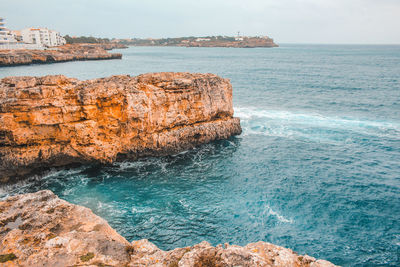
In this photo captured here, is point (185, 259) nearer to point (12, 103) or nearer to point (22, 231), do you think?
point (22, 231)

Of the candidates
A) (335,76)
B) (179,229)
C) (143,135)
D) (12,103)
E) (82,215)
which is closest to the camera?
(82,215)

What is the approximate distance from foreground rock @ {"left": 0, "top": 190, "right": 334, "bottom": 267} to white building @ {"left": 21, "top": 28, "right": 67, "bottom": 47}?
526 feet

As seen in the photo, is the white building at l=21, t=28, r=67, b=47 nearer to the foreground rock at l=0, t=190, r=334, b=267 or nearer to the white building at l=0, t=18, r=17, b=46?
the white building at l=0, t=18, r=17, b=46

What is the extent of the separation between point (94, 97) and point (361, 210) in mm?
25638

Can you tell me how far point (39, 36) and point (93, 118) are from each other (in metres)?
153

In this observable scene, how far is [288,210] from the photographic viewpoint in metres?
21.2

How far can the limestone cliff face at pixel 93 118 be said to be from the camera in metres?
24.7

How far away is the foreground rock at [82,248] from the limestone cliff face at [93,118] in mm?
11886

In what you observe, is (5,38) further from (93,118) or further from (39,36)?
(93,118)

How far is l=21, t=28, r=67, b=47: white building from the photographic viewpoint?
14400cm

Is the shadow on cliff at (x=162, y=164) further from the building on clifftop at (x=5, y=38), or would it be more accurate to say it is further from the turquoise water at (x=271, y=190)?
the building on clifftop at (x=5, y=38)

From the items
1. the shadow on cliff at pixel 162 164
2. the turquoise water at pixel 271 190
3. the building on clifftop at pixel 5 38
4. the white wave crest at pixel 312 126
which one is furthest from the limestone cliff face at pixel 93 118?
the building on clifftop at pixel 5 38

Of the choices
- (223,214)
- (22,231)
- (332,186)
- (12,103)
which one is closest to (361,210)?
(332,186)

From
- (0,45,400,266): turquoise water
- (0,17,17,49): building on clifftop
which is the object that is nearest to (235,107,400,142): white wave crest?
(0,45,400,266): turquoise water
